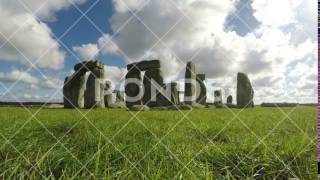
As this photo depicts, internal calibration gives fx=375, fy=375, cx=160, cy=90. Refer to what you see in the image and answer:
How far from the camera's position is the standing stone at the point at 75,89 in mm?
23703

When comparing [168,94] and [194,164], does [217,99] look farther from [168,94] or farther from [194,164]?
[194,164]

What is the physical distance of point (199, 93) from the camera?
2736cm

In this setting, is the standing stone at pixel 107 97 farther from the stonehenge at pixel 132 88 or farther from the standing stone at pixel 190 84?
the standing stone at pixel 190 84

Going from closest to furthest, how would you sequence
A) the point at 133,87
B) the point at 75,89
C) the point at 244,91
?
the point at 75,89
the point at 133,87
the point at 244,91

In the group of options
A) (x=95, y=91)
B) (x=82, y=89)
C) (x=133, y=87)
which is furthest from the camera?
(x=133, y=87)

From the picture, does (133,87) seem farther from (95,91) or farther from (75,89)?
(75,89)

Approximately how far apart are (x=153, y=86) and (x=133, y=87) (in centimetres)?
164

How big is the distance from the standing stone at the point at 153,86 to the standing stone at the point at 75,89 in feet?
13.4

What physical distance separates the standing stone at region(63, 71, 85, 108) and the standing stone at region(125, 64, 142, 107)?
9.58 ft

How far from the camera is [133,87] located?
24797 millimetres

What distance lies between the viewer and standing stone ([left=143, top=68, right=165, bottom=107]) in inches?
925

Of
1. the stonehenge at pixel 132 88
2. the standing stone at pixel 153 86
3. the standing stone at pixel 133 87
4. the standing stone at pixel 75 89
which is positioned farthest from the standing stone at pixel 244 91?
the standing stone at pixel 75 89

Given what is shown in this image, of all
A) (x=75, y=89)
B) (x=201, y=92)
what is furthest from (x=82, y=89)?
(x=201, y=92)

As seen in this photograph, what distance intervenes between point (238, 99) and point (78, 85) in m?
11.2
